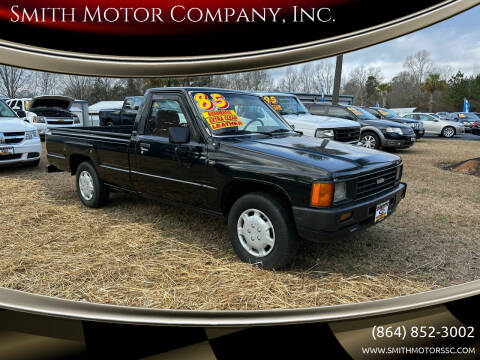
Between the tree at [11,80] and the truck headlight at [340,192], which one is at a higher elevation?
the tree at [11,80]

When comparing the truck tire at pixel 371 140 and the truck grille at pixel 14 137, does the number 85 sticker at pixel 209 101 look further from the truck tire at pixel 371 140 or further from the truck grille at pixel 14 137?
the truck tire at pixel 371 140

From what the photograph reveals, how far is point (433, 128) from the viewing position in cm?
1991

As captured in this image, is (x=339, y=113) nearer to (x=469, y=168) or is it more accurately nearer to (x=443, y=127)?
(x=469, y=168)

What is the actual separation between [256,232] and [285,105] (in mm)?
6370

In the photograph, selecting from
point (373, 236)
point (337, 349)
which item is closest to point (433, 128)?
point (373, 236)

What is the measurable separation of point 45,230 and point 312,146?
3.43 m

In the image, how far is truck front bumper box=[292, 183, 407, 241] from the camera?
2811mm

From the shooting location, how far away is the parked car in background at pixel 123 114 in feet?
42.3

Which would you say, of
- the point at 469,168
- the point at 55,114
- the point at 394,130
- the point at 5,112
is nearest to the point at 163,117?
the point at 5,112

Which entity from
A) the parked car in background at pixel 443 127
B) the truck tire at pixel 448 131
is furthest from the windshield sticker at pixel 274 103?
the truck tire at pixel 448 131

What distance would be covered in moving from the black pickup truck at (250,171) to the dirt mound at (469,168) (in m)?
5.71

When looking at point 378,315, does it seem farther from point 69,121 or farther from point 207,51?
point 69,121

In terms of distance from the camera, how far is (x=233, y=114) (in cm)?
390

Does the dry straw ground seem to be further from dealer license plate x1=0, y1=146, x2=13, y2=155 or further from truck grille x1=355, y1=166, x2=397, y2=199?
dealer license plate x1=0, y1=146, x2=13, y2=155
